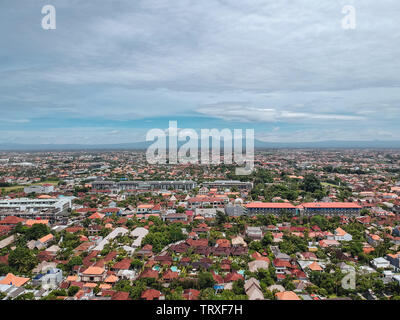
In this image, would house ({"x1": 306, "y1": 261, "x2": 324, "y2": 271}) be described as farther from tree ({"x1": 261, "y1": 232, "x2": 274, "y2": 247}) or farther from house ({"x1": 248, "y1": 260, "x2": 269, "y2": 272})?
tree ({"x1": 261, "y1": 232, "x2": 274, "y2": 247})

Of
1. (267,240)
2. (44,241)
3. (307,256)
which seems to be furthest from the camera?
(44,241)

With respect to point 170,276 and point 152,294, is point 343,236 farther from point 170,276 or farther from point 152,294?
point 152,294

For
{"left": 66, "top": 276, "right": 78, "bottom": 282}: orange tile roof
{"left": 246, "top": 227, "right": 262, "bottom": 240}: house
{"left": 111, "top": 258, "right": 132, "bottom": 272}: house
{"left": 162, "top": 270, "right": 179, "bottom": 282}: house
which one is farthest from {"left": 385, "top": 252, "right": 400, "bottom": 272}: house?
{"left": 66, "top": 276, "right": 78, "bottom": 282}: orange tile roof

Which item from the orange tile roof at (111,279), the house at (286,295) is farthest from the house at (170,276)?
the house at (286,295)

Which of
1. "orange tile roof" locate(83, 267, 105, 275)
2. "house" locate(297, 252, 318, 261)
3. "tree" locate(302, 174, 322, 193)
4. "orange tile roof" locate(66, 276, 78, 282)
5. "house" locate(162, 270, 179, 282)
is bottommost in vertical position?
"orange tile roof" locate(66, 276, 78, 282)

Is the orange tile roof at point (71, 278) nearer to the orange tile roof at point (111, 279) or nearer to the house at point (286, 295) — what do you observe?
the orange tile roof at point (111, 279)

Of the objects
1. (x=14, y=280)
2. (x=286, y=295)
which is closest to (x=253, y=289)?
(x=286, y=295)

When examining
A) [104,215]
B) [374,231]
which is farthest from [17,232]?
[374,231]

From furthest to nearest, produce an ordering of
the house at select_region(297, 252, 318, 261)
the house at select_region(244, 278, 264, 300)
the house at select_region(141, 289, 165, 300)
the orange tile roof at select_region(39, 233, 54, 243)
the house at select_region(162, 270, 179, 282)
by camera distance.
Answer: the orange tile roof at select_region(39, 233, 54, 243), the house at select_region(297, 252, 318, 261), the house at select_region(162, 270, 179, 282), the house at select_region(141, 289, 165, 300), the house at select_region(244, 278, 264, 300)

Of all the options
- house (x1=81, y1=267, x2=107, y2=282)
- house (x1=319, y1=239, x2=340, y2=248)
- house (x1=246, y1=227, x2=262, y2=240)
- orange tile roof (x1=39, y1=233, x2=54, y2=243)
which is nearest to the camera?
house (x1=81, y1=267, x2=107, y2=282)

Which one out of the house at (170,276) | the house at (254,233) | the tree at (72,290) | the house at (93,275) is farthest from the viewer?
the house at (254,233)
